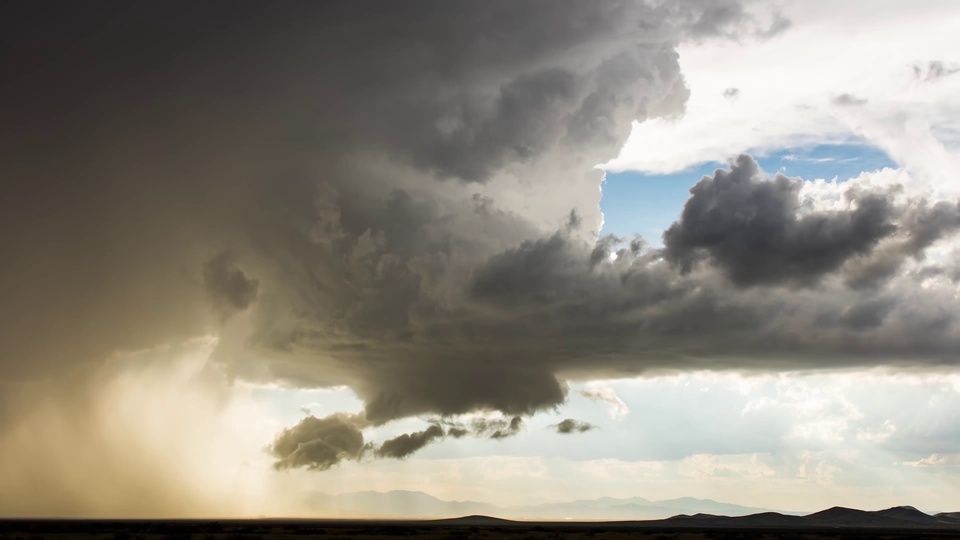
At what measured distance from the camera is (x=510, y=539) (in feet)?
590

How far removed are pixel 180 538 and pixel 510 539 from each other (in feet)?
223

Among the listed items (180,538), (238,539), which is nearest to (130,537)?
(180,538)

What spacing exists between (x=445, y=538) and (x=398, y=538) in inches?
432

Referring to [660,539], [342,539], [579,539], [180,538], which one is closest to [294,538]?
[342,539]

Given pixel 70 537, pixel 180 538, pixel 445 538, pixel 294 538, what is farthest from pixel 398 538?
pixel 70 537

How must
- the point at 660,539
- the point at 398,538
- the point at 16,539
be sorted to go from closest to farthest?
the point at 16,539, the point at 398,538, the point at 660,539

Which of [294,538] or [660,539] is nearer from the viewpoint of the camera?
[294,538]

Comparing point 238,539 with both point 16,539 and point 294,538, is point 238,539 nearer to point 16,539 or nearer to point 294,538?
point 294,538

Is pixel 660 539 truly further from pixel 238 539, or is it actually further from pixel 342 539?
pixel 238 539

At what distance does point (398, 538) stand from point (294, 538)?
23.6 metres

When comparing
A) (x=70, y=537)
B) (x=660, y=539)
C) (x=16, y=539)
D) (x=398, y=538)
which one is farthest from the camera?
(x=660, y=539)

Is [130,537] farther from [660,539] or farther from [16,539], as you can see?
[660,539]

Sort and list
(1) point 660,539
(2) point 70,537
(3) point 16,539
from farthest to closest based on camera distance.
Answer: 1. (1) point 660,539
2. (2) point 70,537
3. (3) point 16,539

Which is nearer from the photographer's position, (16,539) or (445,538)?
(16,539)
